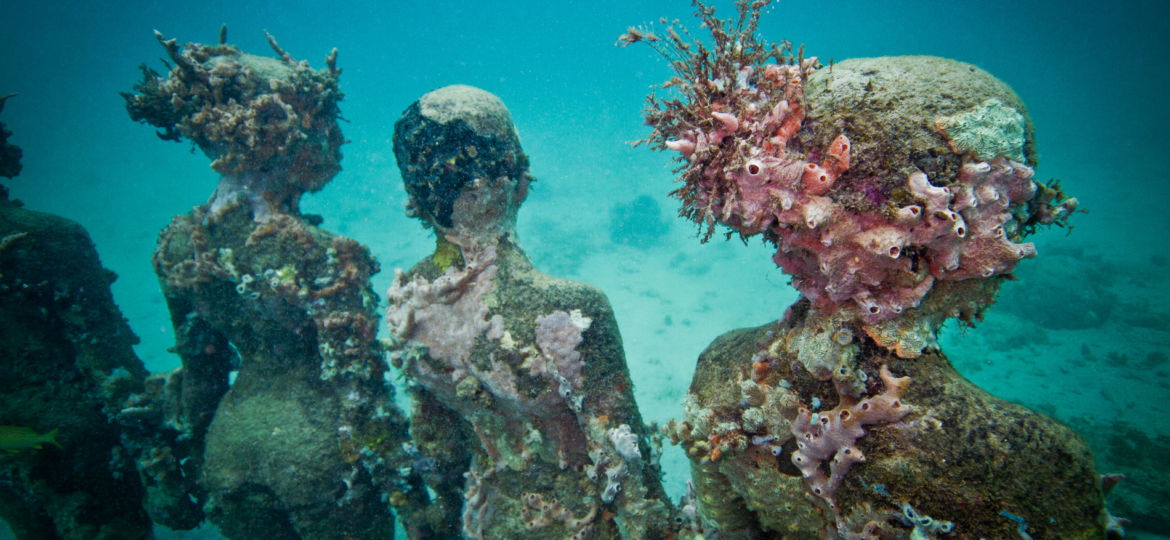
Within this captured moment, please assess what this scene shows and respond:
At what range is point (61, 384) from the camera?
21.9ft

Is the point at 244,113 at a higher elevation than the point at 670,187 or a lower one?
lower

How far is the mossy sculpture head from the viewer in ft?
14.8

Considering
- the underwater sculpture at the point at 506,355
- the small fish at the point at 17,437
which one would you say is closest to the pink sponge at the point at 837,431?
the underwater sculpture at the point at 506,355

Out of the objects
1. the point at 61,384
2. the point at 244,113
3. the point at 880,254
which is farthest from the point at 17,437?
the point at 880,254

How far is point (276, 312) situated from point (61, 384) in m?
4.00

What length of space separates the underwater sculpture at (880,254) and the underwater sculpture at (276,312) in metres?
5.22

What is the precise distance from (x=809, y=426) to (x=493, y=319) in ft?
9.63

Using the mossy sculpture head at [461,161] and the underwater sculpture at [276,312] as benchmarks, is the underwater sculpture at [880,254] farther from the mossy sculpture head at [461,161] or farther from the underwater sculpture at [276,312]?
the underwater sculpture at [276,312]

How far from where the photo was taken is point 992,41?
164 feet

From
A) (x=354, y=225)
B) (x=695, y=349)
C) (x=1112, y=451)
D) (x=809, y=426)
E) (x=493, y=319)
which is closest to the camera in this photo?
(x=809, y=426)

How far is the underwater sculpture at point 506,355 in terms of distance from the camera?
13.8 feet

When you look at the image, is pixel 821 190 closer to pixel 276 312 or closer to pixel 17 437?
pixel 276 312

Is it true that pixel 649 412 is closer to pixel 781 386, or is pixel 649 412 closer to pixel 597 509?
pixel 597 509

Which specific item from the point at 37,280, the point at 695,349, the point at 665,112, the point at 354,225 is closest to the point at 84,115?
the point at 354,225
